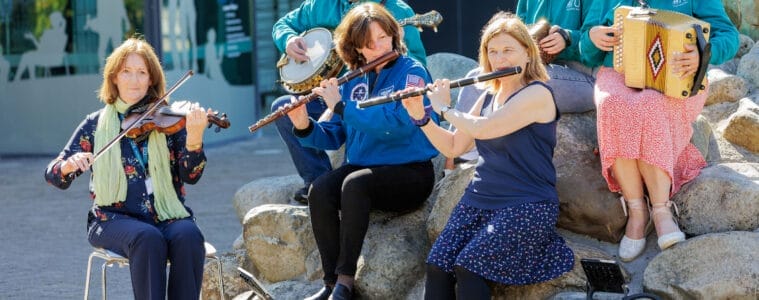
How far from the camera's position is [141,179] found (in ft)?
14.3

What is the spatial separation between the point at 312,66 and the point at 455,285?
4.30ft

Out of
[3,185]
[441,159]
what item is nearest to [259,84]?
[3,185]

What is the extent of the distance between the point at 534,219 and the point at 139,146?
1.47m

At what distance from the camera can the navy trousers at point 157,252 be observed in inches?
163

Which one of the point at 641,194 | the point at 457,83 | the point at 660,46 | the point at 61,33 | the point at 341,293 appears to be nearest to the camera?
the point at 457,83

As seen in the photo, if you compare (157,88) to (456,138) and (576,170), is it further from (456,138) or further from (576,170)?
(576,170)

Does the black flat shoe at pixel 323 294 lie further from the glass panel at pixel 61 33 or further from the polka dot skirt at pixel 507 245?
the glass panel at pixel 61 33

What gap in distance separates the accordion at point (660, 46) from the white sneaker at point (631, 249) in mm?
521

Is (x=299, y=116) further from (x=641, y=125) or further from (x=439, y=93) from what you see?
(x=641, y=125)

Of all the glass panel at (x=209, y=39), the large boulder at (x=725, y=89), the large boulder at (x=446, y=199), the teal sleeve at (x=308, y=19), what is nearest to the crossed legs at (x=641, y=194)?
the large boulder at (x=446, y=199)

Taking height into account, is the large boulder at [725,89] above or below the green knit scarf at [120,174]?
above

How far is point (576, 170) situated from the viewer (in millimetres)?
4418

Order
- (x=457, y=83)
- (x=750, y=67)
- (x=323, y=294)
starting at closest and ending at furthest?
(x=457, y=83) → (x=323, y=294) → (x=750, y=67)

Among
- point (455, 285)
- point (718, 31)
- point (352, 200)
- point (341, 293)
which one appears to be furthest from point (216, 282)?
point (718, 31)
